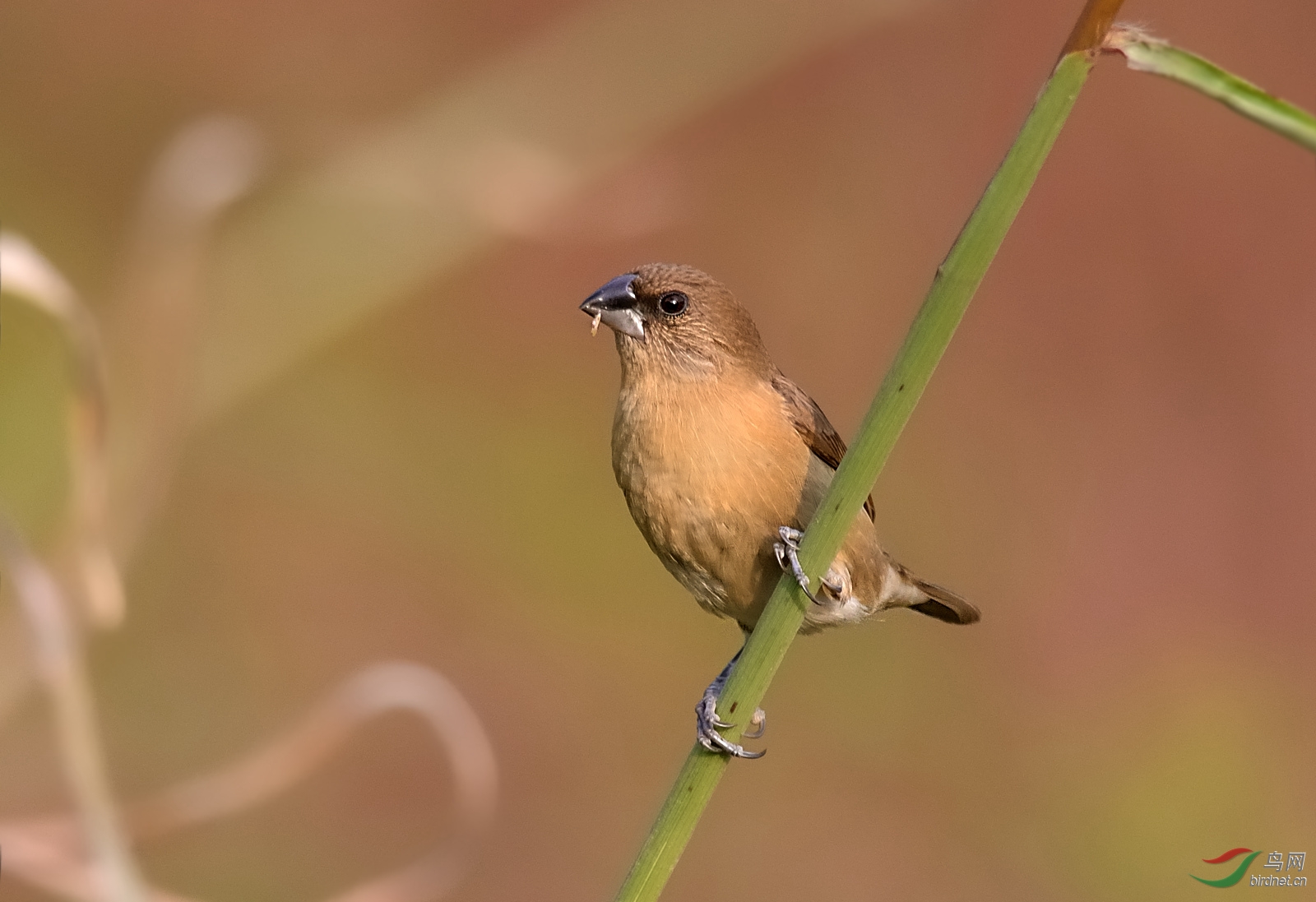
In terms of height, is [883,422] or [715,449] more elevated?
[883,422]

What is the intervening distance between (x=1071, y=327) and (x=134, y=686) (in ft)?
19.2

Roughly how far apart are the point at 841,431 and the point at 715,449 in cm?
525

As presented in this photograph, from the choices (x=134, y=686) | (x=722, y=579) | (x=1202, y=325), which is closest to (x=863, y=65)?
(x=1202, y=325)

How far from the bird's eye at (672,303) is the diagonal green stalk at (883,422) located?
Result: 141cm

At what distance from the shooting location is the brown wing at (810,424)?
3465 millimetres

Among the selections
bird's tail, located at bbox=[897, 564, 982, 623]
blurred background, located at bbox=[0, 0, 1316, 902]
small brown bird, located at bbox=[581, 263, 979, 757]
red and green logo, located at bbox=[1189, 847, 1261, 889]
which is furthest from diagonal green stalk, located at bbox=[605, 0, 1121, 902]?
red and green logo, located at bbox=[1189, 847, 1261, 889]

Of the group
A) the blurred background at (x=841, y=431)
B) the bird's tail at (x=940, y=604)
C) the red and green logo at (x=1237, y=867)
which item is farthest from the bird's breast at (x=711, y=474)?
the red and green logo at (x=1237, y=867)

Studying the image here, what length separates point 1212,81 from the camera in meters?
1.52

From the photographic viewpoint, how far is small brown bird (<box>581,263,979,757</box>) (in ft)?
10.5

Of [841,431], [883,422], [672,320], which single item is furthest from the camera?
[841,431]

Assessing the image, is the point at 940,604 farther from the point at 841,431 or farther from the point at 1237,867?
the point at 841,431

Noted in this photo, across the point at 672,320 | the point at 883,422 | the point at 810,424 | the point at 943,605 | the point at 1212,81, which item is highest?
the point at 1212,81

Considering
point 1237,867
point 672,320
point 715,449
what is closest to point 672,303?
point 672,320

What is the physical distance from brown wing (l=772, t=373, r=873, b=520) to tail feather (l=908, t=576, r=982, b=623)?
24.0 inches
